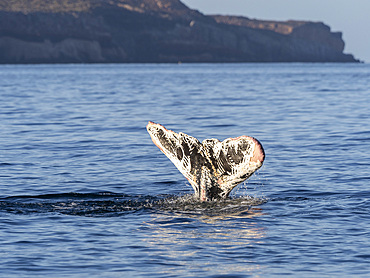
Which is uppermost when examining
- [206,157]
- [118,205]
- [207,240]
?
[206,157]

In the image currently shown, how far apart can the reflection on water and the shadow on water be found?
10 cm

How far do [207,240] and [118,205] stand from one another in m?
3.49

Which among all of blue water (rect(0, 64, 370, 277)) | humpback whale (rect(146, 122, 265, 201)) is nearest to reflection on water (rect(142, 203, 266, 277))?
blue water (rect(0, 64, 370, 277))

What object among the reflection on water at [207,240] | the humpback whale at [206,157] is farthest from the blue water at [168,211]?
the humpback whale at [206,157]

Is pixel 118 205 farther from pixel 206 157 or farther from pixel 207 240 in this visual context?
pixel 207 240

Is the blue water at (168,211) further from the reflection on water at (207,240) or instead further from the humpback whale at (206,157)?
the humpback whale at (206,157)

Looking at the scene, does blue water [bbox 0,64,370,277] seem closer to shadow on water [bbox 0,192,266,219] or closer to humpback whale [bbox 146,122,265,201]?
shadow on water [bbox 0,192,266,219]

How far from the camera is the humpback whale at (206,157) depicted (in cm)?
1273

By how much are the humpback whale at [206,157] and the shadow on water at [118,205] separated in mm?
631

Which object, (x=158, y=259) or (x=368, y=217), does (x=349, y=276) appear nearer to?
(x=158, y=259)

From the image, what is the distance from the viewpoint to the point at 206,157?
1309 centimetres

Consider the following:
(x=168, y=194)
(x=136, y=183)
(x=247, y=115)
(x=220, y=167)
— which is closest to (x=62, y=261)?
(x=220, y=167)

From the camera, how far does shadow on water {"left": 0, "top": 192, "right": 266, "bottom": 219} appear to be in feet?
45.2

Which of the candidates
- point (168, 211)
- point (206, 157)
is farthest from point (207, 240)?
point (168, 211)
